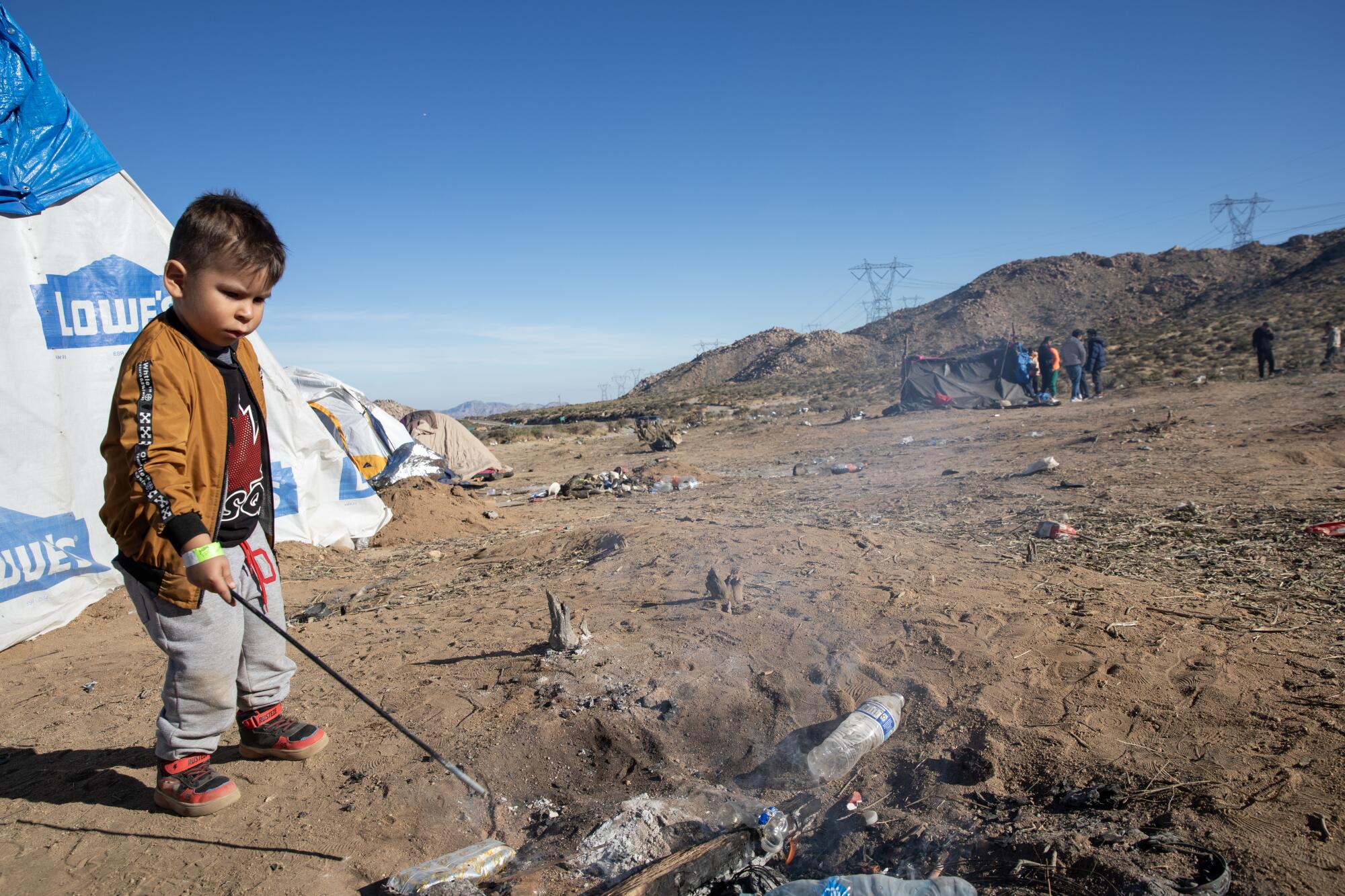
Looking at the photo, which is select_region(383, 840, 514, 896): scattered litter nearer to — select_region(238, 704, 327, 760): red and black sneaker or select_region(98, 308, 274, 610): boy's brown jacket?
select_region(238, 704, 327, 760): red and black sneaker

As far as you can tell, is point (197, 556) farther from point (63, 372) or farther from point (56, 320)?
point (56, 320)

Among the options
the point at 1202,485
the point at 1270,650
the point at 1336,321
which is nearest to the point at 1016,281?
the point at 1336,321

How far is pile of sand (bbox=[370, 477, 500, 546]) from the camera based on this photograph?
25.2ft

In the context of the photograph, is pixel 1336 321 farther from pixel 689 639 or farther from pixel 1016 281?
pixel 1016 281

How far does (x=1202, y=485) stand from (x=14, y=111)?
995cm

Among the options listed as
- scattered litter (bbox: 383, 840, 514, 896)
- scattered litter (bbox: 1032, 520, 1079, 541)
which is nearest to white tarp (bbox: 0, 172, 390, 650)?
scattered litter (bbox: 383, 840, 514, 896)

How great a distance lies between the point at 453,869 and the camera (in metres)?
2.17

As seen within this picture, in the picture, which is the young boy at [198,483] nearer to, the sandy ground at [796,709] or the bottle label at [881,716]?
the sandy ground at [796,709]

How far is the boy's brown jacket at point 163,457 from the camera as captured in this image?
2.15 metres

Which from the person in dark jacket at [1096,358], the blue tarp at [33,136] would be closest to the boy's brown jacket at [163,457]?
the blue tarp at [33,136]

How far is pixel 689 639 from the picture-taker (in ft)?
12.1

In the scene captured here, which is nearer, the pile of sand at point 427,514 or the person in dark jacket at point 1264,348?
the pile of sand at point 427,514

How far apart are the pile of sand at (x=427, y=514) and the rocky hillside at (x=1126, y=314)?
57.5ft

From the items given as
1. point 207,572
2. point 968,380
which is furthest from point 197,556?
point 968,380
